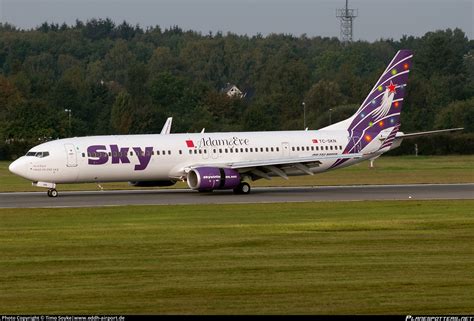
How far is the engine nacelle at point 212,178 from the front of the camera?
1956 inches

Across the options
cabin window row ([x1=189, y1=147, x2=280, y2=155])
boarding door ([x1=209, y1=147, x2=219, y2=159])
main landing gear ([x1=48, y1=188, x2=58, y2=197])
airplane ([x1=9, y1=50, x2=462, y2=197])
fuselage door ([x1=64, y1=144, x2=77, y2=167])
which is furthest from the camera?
boarding door ([x1=209, y1=147, x2=219, y2=159])

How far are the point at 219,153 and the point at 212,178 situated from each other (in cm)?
335

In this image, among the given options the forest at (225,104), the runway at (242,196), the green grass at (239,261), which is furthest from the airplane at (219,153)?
the forest at (225,104)

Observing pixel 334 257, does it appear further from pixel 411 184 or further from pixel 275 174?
pixel 411 184

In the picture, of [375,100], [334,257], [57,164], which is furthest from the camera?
→ [375,100]

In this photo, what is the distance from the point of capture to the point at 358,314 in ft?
64.1

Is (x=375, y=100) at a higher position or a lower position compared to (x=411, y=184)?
higher

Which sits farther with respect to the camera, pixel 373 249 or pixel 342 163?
pixel 342 163

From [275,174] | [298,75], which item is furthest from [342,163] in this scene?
[298,75]

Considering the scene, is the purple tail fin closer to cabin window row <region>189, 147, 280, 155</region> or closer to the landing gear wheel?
cabin window row <region>189, 147, 280, 155</region>

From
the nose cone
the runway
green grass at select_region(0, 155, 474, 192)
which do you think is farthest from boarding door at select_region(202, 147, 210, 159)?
the nose cone

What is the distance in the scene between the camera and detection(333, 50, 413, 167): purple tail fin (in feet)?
184

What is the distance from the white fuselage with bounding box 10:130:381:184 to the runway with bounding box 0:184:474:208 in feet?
3.40

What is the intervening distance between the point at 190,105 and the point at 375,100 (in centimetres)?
8286
